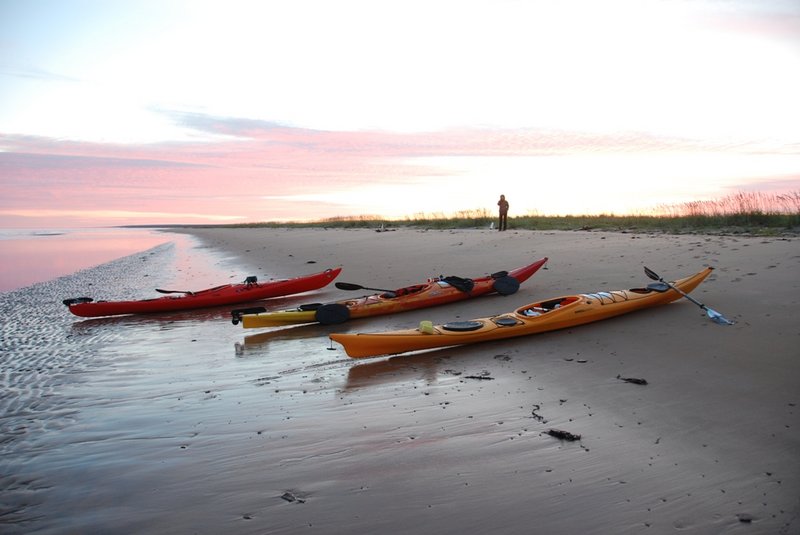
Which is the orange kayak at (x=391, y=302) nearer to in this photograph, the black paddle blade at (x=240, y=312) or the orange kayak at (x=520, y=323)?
the black paddle blade at (x=240, y=312)

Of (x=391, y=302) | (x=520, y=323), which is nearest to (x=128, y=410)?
(x=520, y=323)

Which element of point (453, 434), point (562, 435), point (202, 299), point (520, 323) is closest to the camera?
point (562, 435)

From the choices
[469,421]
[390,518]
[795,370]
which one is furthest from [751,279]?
[390,518]

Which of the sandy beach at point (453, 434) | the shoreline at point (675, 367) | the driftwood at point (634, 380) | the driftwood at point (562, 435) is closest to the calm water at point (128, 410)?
the sandy beach at point (453, 434)

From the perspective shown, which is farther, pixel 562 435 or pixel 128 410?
pixel 128 410

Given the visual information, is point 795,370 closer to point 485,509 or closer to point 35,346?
point 485,509

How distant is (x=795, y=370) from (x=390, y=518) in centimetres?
343

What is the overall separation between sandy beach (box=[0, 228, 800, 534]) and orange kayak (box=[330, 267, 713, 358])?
13cm

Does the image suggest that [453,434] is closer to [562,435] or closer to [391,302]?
[562,435]

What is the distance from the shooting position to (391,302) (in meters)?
7.42

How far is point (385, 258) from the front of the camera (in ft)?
41.1

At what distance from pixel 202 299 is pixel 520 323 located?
551cm

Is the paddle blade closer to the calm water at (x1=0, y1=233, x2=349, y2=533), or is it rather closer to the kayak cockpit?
the kayak cockpit

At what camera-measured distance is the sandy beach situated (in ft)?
8.38
